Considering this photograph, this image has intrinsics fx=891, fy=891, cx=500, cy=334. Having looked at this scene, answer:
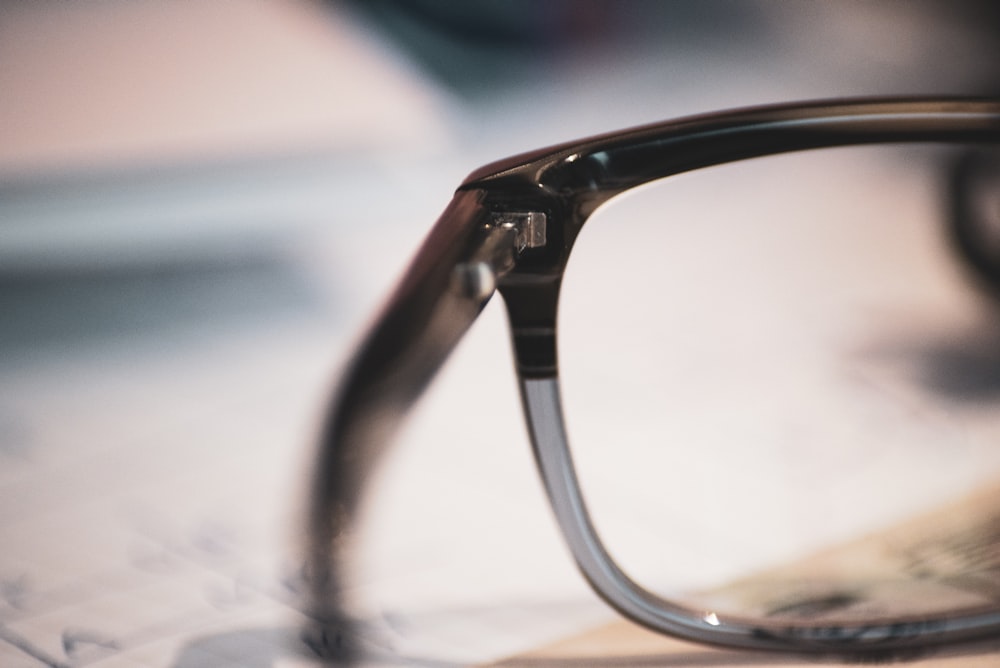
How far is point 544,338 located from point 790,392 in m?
0.16

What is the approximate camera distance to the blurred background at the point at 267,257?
237 millimetres

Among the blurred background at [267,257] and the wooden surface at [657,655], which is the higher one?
the blurred background at [267,257]

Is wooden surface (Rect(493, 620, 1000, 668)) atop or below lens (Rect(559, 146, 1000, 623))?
below

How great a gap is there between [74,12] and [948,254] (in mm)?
491

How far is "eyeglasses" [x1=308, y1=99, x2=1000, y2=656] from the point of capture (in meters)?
0.20

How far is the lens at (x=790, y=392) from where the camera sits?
256mm

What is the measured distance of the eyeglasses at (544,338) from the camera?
0.20 metres

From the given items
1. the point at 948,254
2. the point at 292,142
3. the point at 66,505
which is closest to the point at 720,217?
the point at 948,254

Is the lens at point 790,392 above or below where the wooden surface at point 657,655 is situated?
above

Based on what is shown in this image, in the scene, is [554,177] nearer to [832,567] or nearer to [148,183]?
[832,567]

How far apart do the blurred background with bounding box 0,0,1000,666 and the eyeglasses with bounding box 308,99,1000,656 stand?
0.4 inches

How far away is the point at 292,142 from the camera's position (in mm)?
519

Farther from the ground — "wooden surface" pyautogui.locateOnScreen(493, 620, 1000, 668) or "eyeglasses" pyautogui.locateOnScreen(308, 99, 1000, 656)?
"eyeglasses" pyautogui.locateOnScreen(308, 99, 1000, 656)

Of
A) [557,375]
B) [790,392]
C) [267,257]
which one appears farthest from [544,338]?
[267,257]
